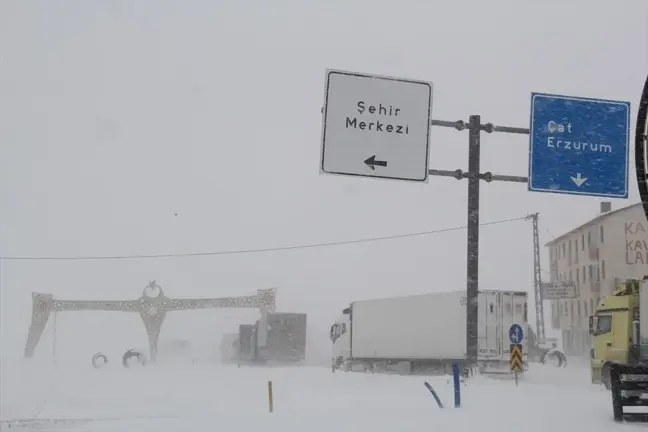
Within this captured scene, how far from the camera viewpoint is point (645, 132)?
7.26 metres

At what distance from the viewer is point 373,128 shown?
12711mm

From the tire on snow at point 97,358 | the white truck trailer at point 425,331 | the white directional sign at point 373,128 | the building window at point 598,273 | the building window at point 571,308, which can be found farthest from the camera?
the building window at point 571,308

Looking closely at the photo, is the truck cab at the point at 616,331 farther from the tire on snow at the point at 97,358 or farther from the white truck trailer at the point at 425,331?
the tire on snow at the point at 97,358

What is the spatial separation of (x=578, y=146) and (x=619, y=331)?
10.2 m

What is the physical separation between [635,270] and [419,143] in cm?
4723

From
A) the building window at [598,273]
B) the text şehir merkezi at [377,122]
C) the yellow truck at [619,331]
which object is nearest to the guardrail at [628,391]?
the text şehir merkezi at [377,122]

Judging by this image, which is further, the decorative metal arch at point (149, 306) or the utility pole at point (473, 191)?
the decorative metal arch at point (149, 306)

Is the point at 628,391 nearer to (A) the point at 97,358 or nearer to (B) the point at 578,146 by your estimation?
(B) the point at 578,146

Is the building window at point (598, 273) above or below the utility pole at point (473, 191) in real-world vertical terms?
above

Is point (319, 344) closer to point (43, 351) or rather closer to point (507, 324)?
point (43, 351)

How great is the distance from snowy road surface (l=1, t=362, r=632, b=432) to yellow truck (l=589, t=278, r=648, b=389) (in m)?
0.93

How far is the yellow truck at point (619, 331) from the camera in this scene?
20641mm

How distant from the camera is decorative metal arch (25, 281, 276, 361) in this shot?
151 ft

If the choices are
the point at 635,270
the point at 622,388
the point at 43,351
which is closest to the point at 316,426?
the point at 622,388
